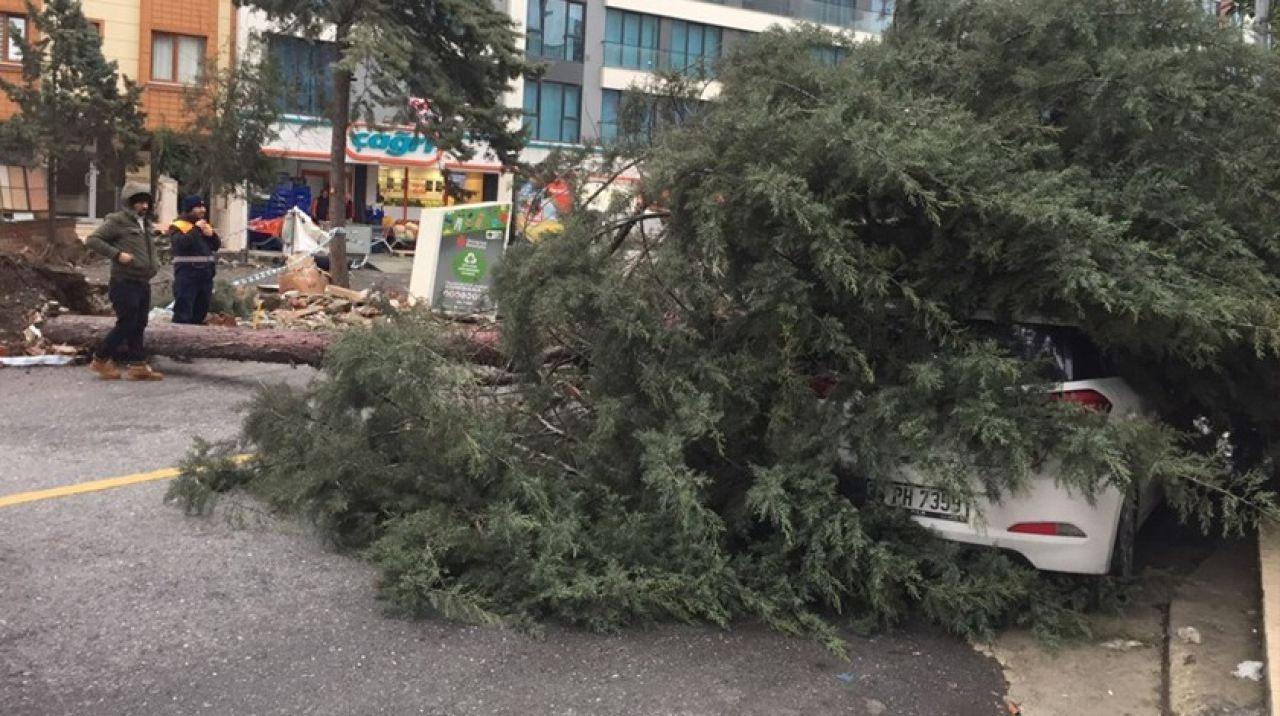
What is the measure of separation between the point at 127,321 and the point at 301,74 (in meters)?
20.0

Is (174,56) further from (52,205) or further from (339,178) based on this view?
(339,178)

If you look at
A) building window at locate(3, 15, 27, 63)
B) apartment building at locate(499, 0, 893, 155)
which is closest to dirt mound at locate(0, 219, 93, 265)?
building window at locate(3, 15, 27, 63)

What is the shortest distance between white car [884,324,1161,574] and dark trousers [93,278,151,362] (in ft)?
23.5

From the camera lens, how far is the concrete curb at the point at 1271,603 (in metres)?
4.06

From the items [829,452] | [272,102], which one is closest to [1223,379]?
[829,452]

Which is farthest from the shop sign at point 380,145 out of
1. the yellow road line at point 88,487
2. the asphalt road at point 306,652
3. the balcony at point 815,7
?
the asphalt road at point 306,652

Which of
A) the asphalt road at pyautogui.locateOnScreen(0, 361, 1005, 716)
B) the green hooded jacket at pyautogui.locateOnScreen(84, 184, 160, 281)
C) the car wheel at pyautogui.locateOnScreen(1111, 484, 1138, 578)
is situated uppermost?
the green hooded jacket at pyautogui.locateOnScreen(84, 184, 160, 281)

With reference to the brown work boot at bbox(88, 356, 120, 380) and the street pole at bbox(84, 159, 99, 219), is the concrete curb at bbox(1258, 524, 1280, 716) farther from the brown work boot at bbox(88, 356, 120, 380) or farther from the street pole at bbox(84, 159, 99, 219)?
the street pole at bbox(84, 159, 99, 219)

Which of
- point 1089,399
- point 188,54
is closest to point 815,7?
point 188,54

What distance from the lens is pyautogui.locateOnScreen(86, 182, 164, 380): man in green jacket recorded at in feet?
30.1

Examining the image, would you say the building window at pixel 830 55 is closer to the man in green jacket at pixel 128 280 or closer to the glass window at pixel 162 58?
the man in green jacket at pixel 128 280

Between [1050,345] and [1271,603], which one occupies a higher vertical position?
[1050,345]

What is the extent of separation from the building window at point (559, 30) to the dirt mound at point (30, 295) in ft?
106

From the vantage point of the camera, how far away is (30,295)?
11.2m
